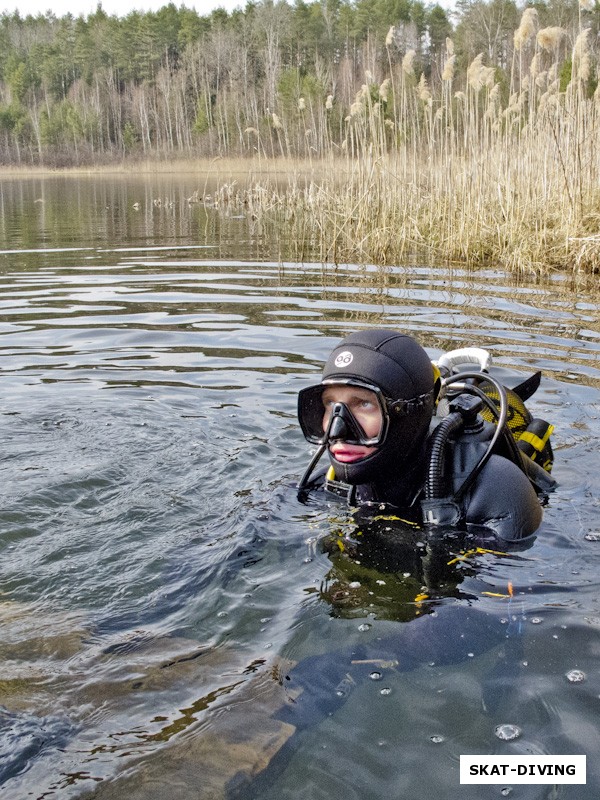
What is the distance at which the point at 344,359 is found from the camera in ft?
10.1

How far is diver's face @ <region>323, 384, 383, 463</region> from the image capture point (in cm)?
300

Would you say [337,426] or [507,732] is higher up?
[337,426]

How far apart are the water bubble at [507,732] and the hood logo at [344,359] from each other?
1.41m

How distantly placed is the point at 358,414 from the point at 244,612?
33.1 inches

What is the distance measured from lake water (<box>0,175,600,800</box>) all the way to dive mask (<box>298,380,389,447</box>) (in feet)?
1.43

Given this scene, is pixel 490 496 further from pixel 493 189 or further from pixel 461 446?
pixel 493 189

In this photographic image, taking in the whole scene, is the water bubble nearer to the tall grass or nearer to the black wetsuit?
the black wetsuit

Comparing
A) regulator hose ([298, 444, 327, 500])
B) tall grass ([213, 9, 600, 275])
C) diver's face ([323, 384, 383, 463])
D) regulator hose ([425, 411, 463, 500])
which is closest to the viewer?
regulator hose ([425, 411, 463, 500])

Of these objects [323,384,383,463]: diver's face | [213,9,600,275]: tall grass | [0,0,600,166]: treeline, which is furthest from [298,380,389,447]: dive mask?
[0,0,600,166]: treeline

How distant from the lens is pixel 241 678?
2322 millimetres

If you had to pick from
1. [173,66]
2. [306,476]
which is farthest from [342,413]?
[173,66]

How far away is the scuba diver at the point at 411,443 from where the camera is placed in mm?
2938

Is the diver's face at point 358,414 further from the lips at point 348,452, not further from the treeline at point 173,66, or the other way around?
the treeline at point 173,66

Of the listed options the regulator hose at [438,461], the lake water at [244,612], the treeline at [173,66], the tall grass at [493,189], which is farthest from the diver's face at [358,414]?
the treeline at [173,66]
